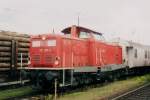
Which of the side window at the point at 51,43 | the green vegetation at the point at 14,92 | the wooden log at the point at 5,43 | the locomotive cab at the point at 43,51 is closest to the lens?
the green vegetation at the point at 14,92

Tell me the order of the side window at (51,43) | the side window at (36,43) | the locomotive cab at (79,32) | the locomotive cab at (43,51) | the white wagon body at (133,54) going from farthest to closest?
the white wagon body at (133,54) → the locomotive cab at (79,32) → the side window at (36,43) → the side window at (51,43) → the locomotive cab at (43,51)

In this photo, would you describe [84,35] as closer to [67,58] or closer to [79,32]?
[79,32]

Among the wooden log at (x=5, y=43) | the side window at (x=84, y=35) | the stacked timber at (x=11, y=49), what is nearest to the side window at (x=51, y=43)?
the stacked timber at (x=11, y=49)

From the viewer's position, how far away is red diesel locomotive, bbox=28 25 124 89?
17078 mm

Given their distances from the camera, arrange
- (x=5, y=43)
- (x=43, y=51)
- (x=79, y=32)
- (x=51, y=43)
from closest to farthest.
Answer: (x=51, y=43)
(x=43, y=51)
(x=5, y=43)
(x=79, y=32)

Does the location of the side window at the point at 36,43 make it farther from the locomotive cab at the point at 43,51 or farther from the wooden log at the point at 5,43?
the wooden log at the point at 5,43

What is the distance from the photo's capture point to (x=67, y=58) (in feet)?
58.4

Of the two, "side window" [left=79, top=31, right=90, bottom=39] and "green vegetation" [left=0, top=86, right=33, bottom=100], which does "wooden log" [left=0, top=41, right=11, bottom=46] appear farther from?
"side window" [left=79, top=31, right=90, bottom=39]

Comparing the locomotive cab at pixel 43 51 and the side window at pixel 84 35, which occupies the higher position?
the side window at pixel 84 35

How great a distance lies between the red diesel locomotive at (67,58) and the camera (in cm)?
1708

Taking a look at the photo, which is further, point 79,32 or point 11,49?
point 79,32

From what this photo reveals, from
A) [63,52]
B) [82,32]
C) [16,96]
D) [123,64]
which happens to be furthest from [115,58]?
[16,96]

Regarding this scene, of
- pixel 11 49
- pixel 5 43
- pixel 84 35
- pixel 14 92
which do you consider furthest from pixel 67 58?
pixel 5 43

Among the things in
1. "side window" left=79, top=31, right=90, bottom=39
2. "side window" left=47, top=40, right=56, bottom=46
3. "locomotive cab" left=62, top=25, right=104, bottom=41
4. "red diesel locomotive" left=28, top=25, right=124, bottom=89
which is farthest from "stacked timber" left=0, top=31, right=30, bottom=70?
"side window" left=79, top=31, right=90, bottom=39
